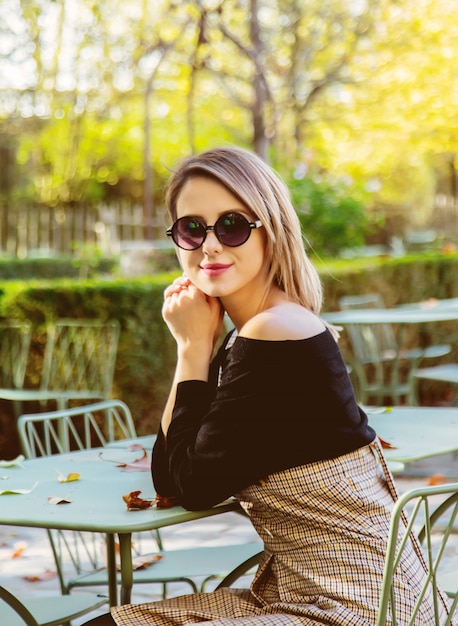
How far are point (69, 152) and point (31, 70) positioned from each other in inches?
70.5

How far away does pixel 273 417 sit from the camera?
2.23 metres

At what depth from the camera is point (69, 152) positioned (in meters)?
20.8

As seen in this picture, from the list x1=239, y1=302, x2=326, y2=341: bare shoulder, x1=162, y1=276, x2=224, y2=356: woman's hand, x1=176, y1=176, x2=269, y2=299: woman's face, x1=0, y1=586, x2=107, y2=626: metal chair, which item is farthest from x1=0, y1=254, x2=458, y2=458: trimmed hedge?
x1=239, y1=302, x2=326, y2=341: bare shoulder

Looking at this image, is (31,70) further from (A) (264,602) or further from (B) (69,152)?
(A) (264,602)

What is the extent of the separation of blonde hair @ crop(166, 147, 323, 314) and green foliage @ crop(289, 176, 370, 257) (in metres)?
8.70

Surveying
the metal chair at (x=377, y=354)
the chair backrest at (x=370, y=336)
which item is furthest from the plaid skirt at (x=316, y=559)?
the chair backrest at (x=370, y=336)

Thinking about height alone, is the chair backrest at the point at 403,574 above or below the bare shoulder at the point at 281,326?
below

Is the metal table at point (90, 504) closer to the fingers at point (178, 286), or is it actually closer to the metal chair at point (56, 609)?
the metal chair at point (56, 609)

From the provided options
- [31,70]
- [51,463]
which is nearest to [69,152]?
[31,70]

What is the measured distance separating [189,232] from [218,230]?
0.29 ft

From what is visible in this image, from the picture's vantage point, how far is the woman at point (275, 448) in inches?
85.7

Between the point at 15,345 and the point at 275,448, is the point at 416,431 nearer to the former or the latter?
the point at 275,448

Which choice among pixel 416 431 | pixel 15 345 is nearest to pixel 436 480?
pixel 15 345

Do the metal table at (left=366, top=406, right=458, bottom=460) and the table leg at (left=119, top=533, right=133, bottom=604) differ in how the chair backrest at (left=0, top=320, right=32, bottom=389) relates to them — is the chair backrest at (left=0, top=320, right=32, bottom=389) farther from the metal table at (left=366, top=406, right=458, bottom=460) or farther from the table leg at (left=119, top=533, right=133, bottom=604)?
the table leg at (left=119, top=533, right=133, bottom=604)
